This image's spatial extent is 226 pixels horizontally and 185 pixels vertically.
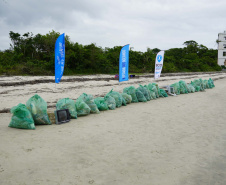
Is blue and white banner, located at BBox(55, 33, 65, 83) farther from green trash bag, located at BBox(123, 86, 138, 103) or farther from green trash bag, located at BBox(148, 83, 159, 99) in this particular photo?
green trash bag, located at BBox(148, 83, 159, 99)

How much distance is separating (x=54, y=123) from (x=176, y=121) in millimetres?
2919

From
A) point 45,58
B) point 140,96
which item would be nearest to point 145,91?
point 140,96

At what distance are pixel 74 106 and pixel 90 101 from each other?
23.6 inches

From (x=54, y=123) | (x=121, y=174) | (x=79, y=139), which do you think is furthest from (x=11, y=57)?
(x=121, y=174)

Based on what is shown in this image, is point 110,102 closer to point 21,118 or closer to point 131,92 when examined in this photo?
point 131,92

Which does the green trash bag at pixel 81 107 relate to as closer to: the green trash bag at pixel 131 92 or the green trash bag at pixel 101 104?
the green trash bag at pixel 101 104

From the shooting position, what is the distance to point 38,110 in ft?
14.2

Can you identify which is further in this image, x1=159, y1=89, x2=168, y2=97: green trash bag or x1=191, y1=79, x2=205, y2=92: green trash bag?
x1=191, y1=79, x2=205, y2=92: green trash bag

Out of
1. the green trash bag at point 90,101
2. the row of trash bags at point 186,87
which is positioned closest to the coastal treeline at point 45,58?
the row of trash bags at point 186,87

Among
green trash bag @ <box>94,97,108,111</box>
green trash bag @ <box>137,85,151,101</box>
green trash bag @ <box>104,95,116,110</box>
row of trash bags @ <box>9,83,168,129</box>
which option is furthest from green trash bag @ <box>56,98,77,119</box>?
green trash bag @ <box>137,85,151,101</box>

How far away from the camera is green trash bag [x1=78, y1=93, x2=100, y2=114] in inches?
216

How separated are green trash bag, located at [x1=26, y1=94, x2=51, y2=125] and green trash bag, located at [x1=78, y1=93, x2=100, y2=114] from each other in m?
1.24

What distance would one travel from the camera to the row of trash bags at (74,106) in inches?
159

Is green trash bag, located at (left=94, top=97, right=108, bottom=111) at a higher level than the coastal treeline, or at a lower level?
lower
